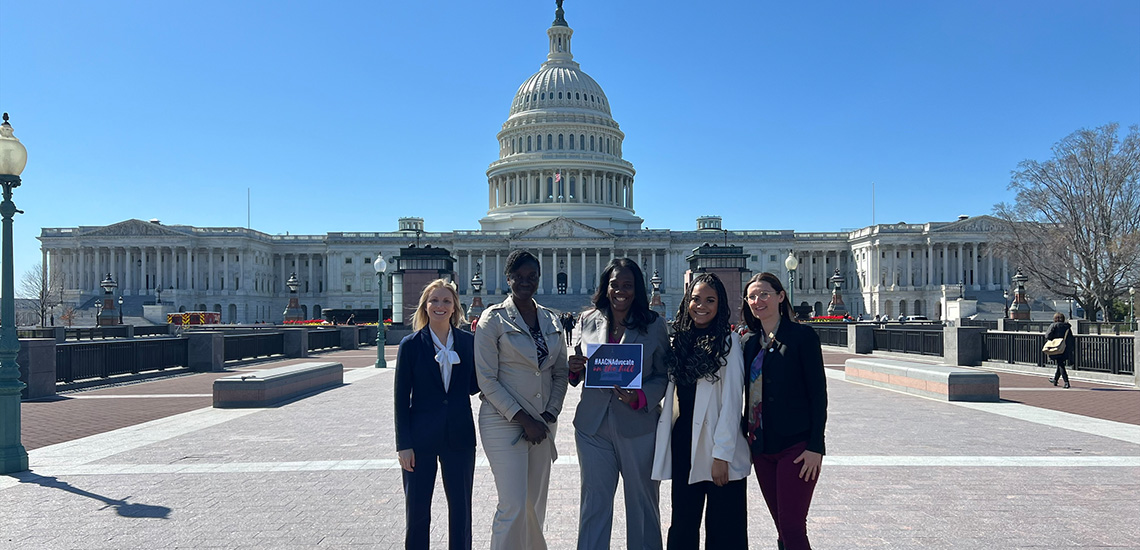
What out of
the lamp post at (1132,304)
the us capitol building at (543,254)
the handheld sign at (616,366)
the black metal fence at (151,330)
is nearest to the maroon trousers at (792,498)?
the handheld sign at (616,366)

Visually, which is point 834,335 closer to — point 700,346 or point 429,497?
point 700,346

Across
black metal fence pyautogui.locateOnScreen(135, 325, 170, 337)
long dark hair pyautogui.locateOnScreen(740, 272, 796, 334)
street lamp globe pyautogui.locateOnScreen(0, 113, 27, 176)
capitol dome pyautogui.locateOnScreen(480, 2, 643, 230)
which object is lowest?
black metal fence pyautogui.locateOnScreen(135, 325, 170, 337)

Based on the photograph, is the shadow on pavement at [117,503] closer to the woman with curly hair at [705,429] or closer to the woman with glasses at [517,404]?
the woman with glasses at [517,404]

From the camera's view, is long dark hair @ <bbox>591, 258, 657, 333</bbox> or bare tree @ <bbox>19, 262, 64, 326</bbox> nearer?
long dark hair @ <bbox>591, 258, 657, 333</bbox>

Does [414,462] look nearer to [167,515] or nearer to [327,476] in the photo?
[167,515]

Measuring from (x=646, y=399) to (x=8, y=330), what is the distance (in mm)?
9433

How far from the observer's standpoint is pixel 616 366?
5.53 metres

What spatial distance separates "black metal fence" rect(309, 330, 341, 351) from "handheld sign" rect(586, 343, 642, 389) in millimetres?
33211

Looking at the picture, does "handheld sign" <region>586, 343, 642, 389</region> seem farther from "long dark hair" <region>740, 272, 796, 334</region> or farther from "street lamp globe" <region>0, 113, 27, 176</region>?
"street lamp globe" <region>0, 113, 27, 176</region>

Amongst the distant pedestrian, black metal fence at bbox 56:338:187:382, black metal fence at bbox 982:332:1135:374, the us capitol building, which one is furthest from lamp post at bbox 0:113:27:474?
the us capitol building

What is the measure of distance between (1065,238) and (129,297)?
103 m

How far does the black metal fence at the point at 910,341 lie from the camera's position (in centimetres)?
2947

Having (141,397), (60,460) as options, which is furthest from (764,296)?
(141,397)

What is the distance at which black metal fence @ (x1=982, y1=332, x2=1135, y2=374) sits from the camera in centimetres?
2112
